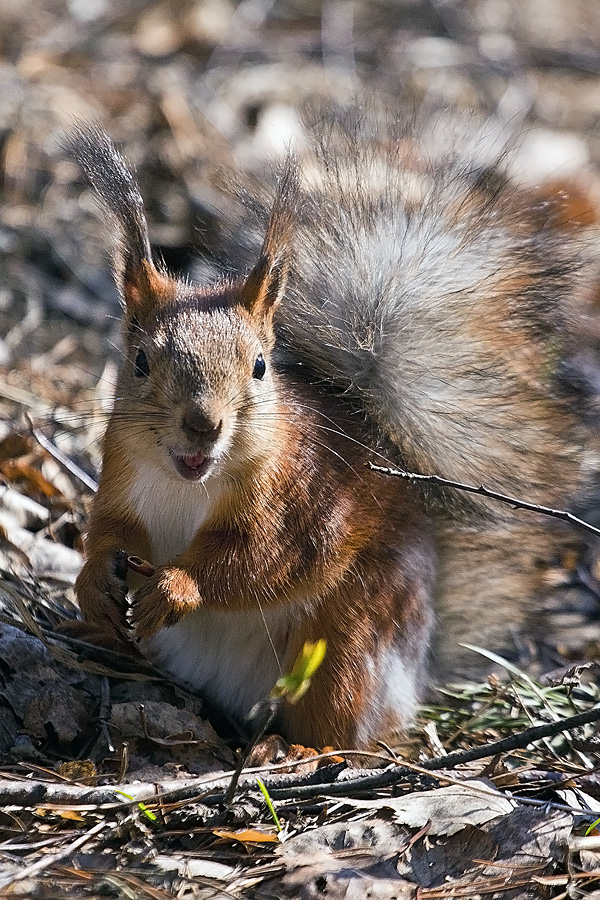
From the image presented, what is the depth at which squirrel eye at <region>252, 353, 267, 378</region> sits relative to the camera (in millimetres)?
2549

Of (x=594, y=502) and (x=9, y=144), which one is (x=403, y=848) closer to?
(x=594, y=502)

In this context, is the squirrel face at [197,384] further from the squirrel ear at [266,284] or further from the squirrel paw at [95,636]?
the squirrel paw at [95,636]

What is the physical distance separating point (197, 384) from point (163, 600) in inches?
19.8

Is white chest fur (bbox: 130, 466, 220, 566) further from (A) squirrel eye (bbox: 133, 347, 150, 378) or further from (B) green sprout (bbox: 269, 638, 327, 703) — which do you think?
(B) green sprout (bbox: 269, 638, 327, 703)

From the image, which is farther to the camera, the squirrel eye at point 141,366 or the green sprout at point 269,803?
the squirrel eye at point 141,366

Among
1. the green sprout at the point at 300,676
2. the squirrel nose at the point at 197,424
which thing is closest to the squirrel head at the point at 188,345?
the squirrel nose at the point at 197,424

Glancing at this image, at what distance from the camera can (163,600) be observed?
2475 millimetres

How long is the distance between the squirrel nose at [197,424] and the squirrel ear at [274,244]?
17.7 inches

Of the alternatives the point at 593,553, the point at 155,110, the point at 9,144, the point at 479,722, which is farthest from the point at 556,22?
the point at 479,722

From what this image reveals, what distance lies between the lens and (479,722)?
2963mm

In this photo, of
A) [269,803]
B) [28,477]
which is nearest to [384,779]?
[269,803]

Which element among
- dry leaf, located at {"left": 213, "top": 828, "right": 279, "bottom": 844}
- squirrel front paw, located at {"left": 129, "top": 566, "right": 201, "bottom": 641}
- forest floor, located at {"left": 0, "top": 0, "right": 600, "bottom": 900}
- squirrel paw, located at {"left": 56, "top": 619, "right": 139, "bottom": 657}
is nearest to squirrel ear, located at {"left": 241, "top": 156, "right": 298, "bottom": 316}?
forest floor, located at {"left": 0, "top": 0, "right": 600, "bottom": 900}

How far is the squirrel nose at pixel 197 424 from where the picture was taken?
2271 millimetres

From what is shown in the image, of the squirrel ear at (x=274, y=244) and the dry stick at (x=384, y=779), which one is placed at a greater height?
the squirrel ear at (x=274, y=244)
